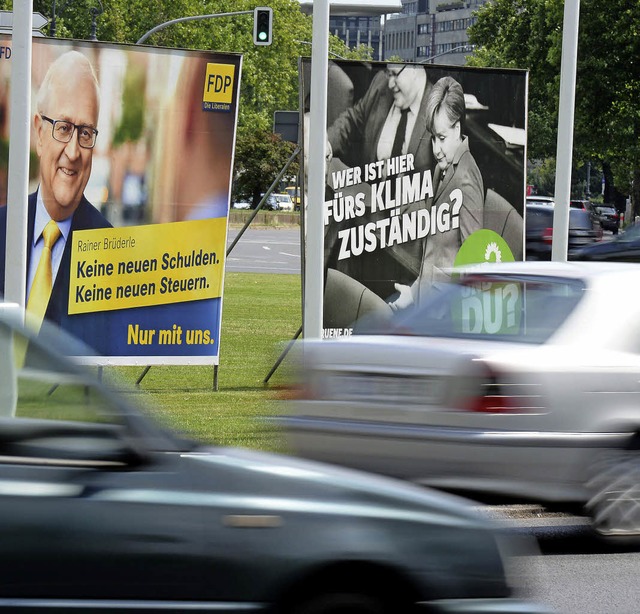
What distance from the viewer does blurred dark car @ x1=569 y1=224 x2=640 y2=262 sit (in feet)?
69.6

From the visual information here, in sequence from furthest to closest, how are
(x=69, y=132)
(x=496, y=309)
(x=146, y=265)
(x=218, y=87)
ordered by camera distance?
1. (x=218, y=87)
2. (x=146, y=265)
3. (x=69, y=132)
4. (x=496, y=309)

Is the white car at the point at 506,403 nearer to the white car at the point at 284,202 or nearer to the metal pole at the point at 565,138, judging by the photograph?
the metal pole at the point at 565,138

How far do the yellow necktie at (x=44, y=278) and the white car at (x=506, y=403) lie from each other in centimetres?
596

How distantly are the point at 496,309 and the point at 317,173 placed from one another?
224 inches

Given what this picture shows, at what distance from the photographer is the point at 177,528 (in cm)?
405

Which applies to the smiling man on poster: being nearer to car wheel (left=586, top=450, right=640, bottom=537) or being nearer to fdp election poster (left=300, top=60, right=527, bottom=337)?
fdp election poster (left=300, top=60, right=527, bottom=337)

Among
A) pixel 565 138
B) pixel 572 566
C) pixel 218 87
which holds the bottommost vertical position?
pixel 572 566

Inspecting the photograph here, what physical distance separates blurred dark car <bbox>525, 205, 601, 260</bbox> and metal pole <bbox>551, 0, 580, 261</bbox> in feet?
37.3

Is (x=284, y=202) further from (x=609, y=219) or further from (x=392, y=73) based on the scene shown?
(x=392, y=73)

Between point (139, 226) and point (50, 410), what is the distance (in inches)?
383

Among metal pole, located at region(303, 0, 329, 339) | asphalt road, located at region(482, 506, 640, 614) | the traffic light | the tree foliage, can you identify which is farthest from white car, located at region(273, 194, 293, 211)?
asphalt road, located at region(482, 506, 640, 614)

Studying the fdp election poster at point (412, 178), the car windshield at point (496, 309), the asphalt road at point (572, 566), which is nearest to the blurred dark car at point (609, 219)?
the fdp election poster at point (412, 178)

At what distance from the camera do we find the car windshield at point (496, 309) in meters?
7.64

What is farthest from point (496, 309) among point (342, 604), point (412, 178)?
point (412, 178)
